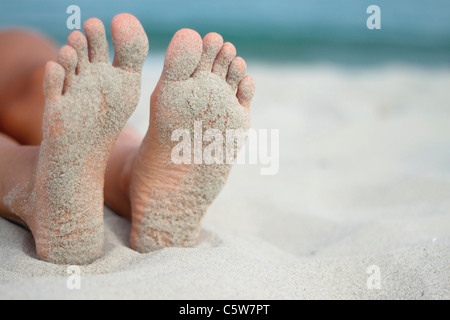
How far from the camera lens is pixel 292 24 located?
210 inches

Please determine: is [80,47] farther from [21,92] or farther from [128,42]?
[21,92]

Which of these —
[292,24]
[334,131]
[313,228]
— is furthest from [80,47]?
[292,24]

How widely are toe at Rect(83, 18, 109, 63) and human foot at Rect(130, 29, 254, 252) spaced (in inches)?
4.5

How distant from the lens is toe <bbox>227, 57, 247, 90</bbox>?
90 cm

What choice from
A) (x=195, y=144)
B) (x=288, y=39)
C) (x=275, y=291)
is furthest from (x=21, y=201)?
(x=288, y=39)

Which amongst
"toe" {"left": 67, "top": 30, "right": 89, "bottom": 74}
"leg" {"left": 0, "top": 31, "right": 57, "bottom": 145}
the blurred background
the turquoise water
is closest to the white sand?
the blurred background

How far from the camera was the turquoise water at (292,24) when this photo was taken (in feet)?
14.8

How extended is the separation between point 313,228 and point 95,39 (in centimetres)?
71

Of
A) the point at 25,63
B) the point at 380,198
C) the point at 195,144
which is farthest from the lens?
the point at 380,198

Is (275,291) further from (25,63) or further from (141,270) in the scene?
(25,63)

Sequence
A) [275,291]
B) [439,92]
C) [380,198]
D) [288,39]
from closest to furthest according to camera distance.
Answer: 1. [275,291]
2. [380,198]
3. [439,92]
4. [288,39]

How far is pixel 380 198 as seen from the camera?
4.50 feet

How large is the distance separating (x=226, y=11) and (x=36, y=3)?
6.75 feet

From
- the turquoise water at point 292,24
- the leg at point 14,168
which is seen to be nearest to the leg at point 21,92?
the leg at point 14,168
